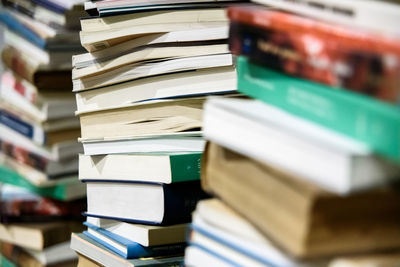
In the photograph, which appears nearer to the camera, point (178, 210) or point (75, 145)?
point (178, 210)

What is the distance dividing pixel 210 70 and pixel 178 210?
0.72 feet

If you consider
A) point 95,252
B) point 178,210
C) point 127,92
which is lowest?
point 95,252

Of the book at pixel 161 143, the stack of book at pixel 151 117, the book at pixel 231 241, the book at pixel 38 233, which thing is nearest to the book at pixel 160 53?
the stack of book at pixel 151 117

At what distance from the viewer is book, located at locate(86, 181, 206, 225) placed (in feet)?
3.44

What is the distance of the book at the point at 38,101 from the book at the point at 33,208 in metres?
0.20

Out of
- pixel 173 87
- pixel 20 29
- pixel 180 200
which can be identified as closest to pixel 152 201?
pixel 180 200

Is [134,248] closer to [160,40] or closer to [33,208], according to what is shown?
[160,40]

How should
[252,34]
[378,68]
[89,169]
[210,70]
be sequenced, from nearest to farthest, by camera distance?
1. [378,68]
2. [252,34]
3. [210,70]
4. [89,169]

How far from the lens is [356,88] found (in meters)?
0.57

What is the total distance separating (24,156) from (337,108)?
1.05 metres

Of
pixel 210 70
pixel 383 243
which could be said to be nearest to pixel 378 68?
pixel 383 243

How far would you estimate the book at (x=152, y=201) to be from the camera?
105 centimetres

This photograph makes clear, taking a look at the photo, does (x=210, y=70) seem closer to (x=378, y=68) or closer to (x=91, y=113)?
(x=91, y=113)

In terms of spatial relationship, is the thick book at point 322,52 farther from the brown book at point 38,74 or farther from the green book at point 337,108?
the brown book at point 38,74
